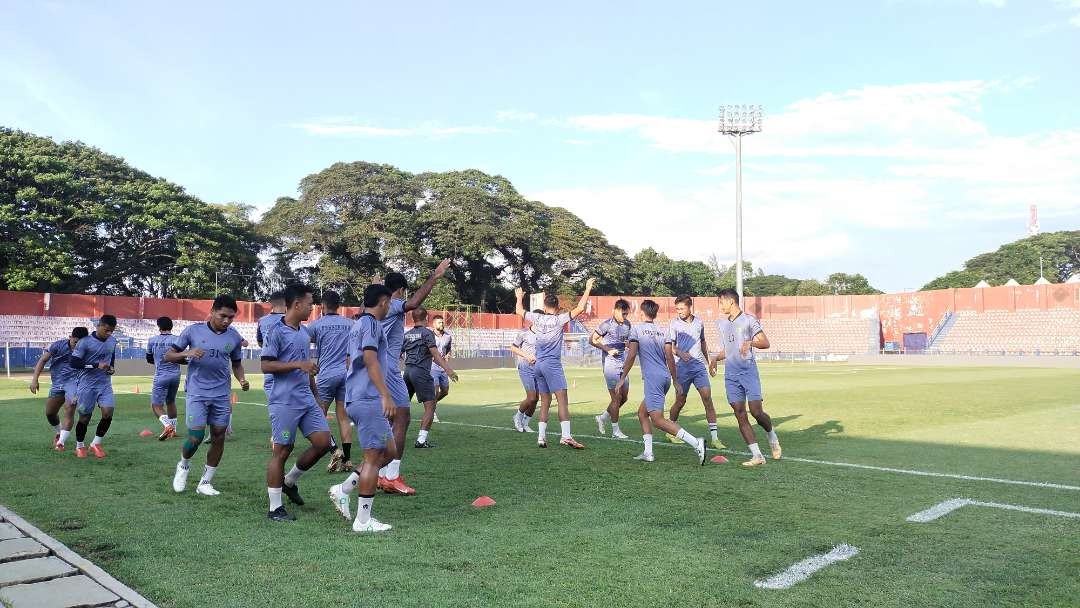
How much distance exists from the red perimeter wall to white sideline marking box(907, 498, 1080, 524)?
127 ft

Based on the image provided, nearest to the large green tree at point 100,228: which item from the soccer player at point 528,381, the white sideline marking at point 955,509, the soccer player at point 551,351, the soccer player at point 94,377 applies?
the soccer player at point 94,377

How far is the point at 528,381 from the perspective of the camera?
11805 millimetres

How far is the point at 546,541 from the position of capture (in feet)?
18.5

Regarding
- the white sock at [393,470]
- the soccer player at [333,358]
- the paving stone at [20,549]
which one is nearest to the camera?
the paving stone at [20,549]

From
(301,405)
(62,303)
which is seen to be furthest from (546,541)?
(62,303)

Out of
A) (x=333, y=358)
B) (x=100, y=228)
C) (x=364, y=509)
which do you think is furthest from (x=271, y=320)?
(x=100, y=228)

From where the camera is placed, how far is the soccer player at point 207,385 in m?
7.52

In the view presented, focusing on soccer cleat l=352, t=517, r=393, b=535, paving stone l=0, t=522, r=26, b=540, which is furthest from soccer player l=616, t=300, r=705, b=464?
paving stone l=0, t=522, r=26, b=540

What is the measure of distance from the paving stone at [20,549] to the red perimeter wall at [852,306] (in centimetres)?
4123

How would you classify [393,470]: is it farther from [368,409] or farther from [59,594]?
[59,594]

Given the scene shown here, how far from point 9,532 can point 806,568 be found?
5815 millimetres

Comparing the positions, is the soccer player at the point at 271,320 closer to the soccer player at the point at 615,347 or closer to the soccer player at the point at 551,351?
the soccer player at the point at 551,351

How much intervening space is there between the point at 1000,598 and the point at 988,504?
284cm

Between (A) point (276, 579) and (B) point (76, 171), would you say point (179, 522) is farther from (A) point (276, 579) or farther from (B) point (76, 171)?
(B) point (76, 171)
